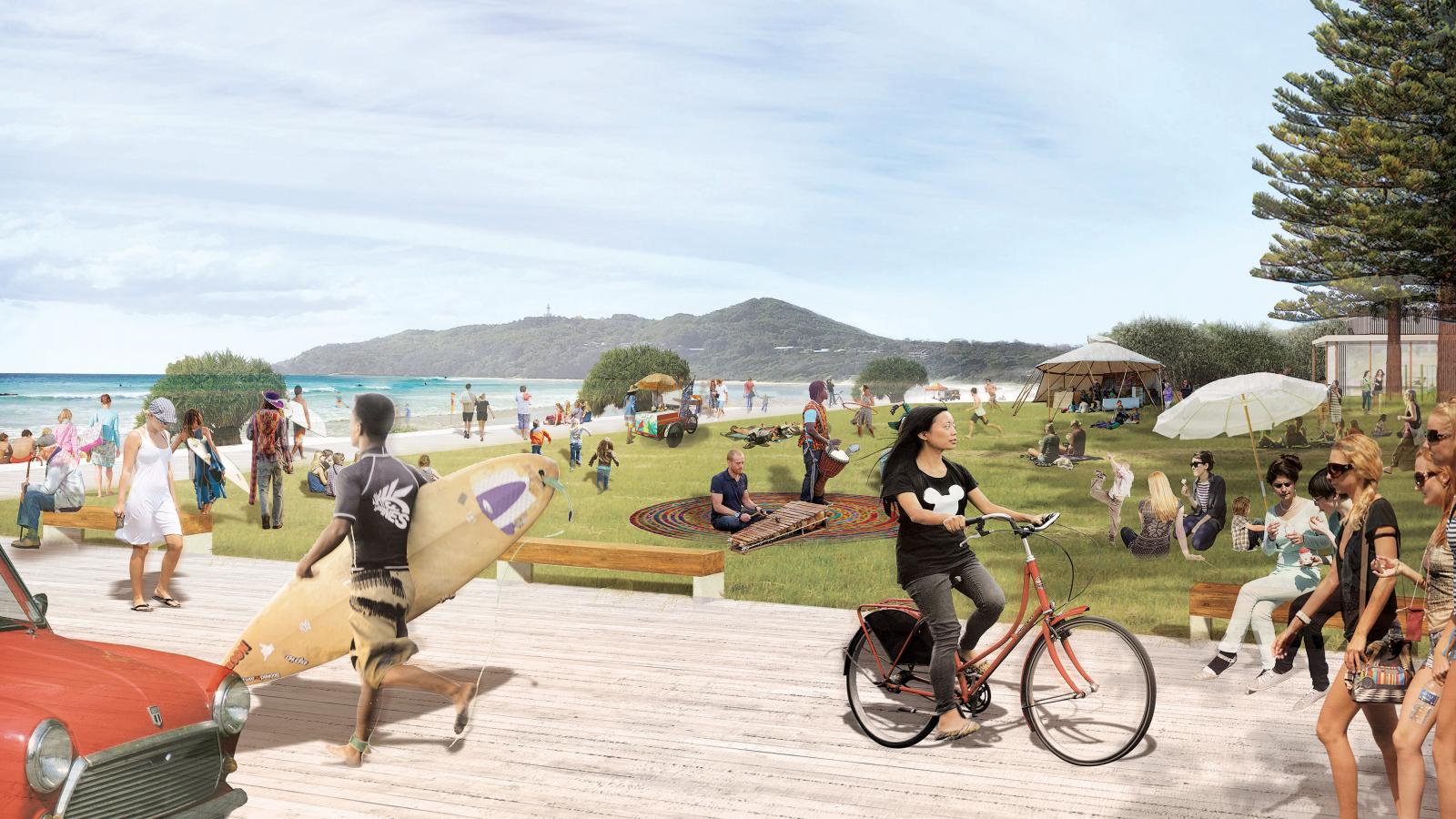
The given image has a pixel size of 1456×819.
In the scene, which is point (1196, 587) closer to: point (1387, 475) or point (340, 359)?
point (1387, 475)

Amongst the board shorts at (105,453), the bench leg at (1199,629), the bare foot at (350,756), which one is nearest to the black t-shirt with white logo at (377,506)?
the bare foot at (350,756)

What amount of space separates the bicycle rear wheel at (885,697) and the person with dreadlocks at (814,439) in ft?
32.5

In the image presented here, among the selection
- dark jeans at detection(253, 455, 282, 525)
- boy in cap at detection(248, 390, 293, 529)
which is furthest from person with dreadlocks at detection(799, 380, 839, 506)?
dark jeans at detection(253, 455, 282, 525)

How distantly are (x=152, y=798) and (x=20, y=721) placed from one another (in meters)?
0.58

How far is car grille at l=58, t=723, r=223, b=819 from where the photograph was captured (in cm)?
409

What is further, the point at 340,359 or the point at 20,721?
the point at 340,359

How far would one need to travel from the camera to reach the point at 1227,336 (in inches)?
1718

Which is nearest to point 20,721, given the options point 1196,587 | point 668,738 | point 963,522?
point 668,738

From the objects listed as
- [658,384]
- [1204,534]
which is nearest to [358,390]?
[658,384]

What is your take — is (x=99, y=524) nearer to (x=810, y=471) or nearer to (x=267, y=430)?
(x=267, y=430)

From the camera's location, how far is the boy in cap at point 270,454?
16.1m

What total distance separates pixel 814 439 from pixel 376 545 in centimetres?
1238

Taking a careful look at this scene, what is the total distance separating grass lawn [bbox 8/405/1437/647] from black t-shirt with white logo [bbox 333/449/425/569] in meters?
2.96

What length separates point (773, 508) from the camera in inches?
695
